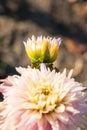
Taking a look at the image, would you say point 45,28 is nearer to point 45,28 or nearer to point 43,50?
point 45,28

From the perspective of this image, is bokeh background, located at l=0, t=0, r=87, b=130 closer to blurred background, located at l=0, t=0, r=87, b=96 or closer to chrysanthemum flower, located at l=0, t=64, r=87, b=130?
blurred background, located at l=0, t=0, r=87, b=96

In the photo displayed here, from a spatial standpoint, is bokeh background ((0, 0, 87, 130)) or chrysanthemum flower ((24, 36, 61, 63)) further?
bokeh background ((0, 0, 87, 130))

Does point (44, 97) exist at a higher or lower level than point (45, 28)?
lower

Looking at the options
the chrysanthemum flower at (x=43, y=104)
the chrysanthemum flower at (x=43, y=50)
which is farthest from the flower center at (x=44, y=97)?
the chrysanthemum flower at (x=43, y=50)

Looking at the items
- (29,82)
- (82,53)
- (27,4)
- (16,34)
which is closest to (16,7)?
(27,4)

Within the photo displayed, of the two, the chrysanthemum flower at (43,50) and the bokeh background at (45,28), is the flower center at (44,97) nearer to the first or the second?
the chrysanthemum flower at (43,50)

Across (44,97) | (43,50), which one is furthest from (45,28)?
(44,97)

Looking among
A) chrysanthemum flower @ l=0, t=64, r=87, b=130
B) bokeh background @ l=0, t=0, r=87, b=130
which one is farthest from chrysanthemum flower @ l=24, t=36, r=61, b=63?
bokeh background @ l=0, t=0, r=87, b=130
